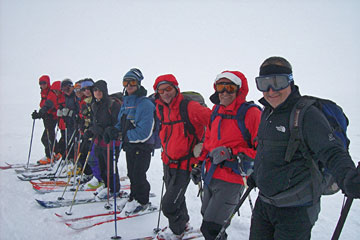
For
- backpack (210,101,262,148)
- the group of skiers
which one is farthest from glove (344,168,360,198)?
backpack (210,101,262,148)

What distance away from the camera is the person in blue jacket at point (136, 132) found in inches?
191

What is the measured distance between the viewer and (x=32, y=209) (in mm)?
5152

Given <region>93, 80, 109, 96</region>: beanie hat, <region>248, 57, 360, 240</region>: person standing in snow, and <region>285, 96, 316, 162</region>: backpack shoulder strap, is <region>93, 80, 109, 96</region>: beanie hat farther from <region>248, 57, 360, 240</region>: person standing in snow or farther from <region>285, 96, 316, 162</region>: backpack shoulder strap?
<region>285, 96, 316, 162</region>: backpack shoulder strap

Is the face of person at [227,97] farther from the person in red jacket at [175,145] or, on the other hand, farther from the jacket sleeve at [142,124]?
the jacket sleeve at [142,124]

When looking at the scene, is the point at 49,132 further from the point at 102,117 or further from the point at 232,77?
the point at 232,77

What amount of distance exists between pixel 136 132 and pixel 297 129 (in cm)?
330

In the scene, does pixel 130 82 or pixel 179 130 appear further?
pixel 130 82

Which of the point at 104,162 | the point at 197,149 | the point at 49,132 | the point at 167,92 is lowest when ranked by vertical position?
the point at 49,132

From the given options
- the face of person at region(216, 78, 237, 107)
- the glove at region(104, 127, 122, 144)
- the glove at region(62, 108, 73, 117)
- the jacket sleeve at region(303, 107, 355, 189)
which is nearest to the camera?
the jacket sleeve at region(303, 107, 355, 189)

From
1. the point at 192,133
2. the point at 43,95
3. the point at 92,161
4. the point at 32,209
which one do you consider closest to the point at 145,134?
the point at 192,133

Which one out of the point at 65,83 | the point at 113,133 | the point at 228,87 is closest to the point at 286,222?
the point at 228,87

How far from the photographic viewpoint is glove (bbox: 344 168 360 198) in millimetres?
1592

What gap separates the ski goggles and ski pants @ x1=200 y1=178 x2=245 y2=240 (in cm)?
128

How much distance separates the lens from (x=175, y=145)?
12.2ft
